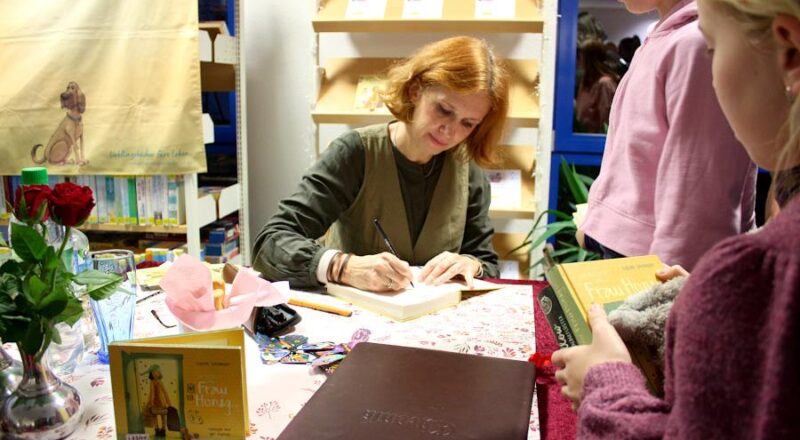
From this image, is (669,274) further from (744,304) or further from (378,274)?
(378,274)

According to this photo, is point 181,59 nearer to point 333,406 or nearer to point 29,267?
point 29,267

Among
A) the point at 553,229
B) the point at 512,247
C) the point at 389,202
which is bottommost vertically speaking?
the point at 512,247

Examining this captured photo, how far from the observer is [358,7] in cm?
267

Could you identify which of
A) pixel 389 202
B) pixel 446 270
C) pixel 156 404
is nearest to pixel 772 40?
pixel 156 404

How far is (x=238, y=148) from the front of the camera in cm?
294

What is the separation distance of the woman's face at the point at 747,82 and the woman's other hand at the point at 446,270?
888 millimetres

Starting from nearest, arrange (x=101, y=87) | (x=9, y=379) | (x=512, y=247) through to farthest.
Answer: (x=9, y=379) < (x=101, y=87) < (x=512, y=247)

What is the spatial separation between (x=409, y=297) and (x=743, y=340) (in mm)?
900

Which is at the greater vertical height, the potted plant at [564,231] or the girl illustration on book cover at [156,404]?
the girl illustration on book cover at [156,404]

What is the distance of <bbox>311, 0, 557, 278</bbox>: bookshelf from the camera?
2.58 metres

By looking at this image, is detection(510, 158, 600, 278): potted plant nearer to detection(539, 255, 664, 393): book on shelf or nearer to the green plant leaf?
the green plant leaf

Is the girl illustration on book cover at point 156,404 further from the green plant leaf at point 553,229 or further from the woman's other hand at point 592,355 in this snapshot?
the green plant leaf at point 553,229

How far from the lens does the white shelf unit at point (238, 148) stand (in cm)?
271

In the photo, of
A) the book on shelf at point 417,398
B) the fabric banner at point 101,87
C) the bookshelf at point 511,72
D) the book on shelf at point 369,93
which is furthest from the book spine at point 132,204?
the book on shelf at point 417,398
